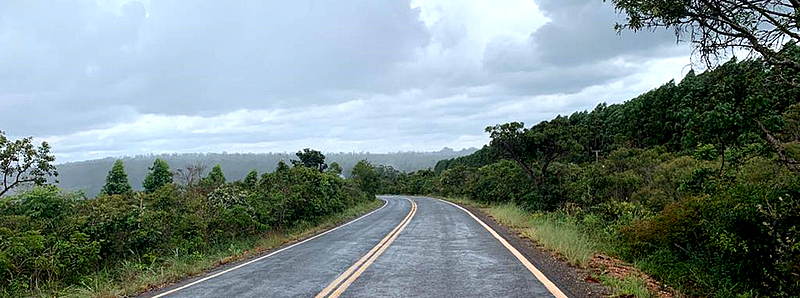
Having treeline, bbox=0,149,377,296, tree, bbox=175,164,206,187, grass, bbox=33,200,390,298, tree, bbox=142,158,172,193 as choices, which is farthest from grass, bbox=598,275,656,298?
tree, bbox=142,158,172,193

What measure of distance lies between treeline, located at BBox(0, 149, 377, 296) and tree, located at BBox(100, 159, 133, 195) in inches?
855

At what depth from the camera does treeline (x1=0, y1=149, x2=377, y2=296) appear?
10.8 meters

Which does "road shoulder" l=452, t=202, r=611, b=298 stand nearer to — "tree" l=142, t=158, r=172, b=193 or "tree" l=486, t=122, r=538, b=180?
"tree" l=486, t=122, r=538, b=180

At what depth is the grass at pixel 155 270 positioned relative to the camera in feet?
30.7

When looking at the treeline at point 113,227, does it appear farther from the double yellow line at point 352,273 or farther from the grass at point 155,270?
the double yellow line at point 352,273

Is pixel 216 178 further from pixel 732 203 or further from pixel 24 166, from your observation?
pixel 732 203

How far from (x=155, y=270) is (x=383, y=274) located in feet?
17.0

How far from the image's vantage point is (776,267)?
6.92 metres

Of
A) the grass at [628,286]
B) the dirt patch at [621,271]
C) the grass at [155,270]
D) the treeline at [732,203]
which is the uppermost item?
the treeline at [732,203]

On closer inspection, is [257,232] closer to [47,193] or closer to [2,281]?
[47,193]

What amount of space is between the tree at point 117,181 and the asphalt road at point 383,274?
31761mm

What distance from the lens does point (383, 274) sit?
30.2 ft

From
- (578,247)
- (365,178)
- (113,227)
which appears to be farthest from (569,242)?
(365,178)

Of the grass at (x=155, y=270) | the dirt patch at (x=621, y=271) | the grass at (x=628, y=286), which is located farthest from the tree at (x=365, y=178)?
the grass at (x=628, y=286)
